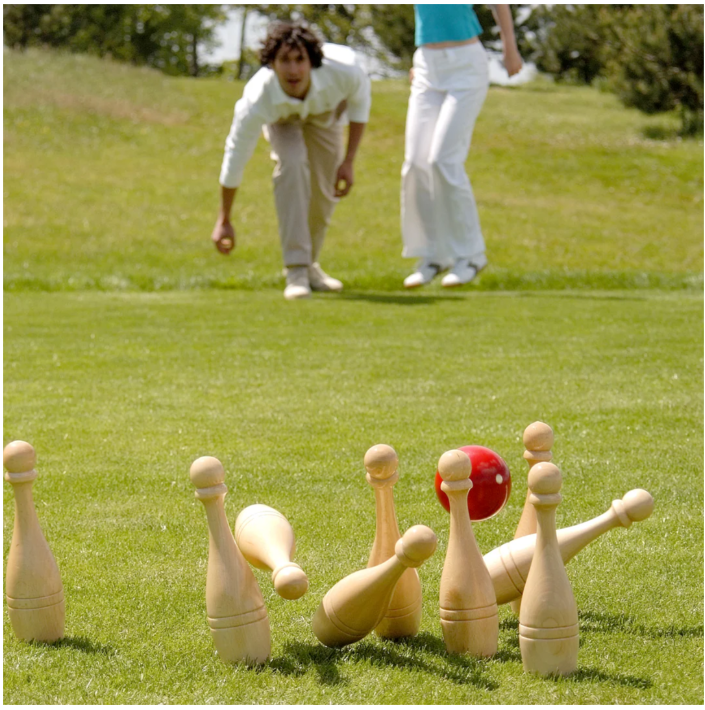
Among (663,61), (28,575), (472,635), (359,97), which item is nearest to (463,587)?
(472,635)

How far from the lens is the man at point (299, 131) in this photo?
7.79 metres

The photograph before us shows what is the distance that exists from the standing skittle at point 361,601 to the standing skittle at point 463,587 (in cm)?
12

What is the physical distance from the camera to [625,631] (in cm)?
229

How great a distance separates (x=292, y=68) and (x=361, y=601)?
6264 mm

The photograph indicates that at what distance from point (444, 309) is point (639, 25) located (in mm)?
20636

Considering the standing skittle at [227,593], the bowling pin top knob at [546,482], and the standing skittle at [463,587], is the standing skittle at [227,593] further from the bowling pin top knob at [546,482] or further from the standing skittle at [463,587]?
the bowling pin top knob at [546,482]

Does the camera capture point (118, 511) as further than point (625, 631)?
Yes

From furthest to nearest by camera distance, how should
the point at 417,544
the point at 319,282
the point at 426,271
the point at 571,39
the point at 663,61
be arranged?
1. the point at 571,39
2. the point at 663,61
3. the point at 319,282
4. the point at 426,271
5. the point at 417,544

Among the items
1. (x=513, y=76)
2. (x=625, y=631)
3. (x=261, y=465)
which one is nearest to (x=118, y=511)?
(x=261, y=465)

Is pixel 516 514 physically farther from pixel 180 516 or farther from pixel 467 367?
pixel 467 367

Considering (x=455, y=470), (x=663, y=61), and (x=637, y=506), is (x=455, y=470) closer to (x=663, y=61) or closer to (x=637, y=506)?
(x=637, y=506)

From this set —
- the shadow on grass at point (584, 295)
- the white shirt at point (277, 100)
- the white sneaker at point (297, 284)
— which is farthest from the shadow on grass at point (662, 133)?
the white shirt at point (277, 100)

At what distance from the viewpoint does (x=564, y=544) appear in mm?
2164

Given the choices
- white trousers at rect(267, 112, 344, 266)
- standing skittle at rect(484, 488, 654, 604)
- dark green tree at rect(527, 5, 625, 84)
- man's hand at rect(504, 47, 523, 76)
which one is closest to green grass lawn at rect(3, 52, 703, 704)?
standing skittle at rect(484, 488, 654, 604)
